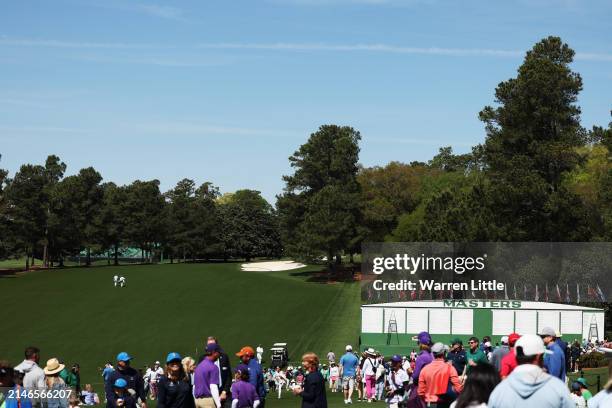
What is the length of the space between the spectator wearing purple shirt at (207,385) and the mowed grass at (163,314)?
35.3 metres

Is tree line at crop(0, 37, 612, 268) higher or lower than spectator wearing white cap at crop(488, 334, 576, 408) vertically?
higher

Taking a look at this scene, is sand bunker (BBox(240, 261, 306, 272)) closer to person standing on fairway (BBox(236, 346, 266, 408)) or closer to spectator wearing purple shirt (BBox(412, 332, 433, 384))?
person standing on fairway (BBox(236, 346, 266, 408))

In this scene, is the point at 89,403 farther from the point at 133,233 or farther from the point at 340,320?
the point at 133,233

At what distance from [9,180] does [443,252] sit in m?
81.1

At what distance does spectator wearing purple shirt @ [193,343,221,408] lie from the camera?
14.1m

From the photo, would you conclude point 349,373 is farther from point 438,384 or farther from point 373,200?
point 373,200

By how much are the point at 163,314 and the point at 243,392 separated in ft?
196

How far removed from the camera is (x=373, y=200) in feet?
378

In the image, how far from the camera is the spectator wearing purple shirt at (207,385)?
14125mm

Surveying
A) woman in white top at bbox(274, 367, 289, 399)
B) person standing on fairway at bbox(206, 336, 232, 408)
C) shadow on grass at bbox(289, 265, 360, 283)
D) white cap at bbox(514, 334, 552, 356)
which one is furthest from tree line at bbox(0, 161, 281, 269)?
white cap at bbox(514, 334, 552, 356)

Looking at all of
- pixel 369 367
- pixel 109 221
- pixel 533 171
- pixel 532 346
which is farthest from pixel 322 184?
pixel 532 346

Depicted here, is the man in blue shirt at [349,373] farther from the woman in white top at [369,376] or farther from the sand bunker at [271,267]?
the sand bunker at [271,267]

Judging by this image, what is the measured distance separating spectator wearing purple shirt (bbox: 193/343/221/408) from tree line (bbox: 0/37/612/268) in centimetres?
4273

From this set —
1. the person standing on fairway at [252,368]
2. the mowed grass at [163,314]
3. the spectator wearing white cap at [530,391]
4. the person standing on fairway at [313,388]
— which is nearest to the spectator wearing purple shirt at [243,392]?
the person standing on fairway at [252,368]
